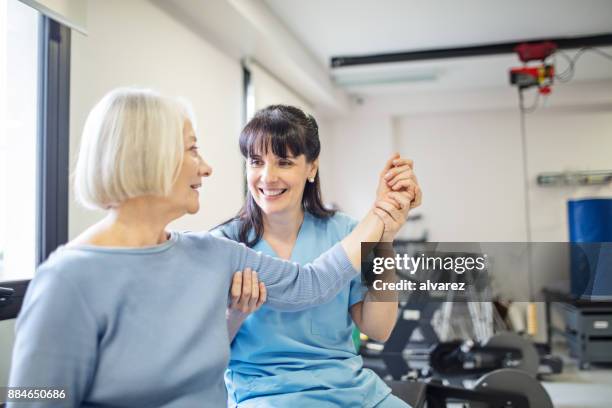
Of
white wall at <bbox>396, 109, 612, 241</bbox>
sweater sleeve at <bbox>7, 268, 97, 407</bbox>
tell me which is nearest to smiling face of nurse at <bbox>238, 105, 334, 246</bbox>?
sweater sleeve at <bbox>7, 268, 97, 407</bbox>

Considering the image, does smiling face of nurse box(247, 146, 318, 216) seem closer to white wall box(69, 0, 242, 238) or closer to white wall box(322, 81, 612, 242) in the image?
white wall box(69, 0, 242, 238)

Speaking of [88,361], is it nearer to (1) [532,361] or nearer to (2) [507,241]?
(2) [507,241]

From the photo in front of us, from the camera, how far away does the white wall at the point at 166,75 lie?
6.25 ft

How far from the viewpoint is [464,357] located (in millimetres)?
3277

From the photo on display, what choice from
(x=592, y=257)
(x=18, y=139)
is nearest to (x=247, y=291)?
(x=592, y=257)

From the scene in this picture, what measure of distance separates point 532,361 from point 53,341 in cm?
313

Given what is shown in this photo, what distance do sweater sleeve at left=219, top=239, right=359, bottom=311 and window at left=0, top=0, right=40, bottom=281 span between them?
1056mm

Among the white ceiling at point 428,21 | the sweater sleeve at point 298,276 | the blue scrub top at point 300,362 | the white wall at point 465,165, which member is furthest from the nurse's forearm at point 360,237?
the white wall at point 465,165

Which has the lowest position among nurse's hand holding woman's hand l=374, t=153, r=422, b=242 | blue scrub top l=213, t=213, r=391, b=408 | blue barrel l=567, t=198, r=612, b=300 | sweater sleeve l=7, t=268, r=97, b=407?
blue scrub top l=213, t=213, r=391, b=408

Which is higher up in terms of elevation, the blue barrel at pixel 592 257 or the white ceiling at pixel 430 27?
the white ceiling at pixel 430 27

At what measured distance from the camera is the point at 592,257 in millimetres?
915

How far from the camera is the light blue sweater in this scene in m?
0.69

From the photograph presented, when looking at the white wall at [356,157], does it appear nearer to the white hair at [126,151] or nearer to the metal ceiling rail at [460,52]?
the metal ceiling rail at [460,52]

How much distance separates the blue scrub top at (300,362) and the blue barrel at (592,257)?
0.46m
